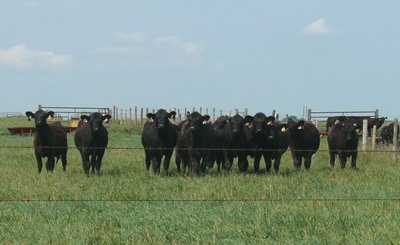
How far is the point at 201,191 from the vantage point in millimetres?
8242

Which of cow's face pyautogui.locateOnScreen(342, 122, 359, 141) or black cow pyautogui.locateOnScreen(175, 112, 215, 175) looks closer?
black cow pyautogui.locateOnScreen(175, 112, 215, 175)

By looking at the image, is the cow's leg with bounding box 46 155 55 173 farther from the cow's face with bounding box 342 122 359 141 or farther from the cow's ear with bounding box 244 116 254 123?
the cow's face with bounding box 342 122 359 141

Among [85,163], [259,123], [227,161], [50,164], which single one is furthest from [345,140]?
[50,164]

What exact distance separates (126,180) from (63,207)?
277 cm

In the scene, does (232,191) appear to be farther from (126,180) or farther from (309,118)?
(309,118)

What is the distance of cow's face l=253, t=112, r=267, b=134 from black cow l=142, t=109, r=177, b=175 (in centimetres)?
215

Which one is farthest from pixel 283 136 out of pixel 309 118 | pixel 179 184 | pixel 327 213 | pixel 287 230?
pixel 309 118

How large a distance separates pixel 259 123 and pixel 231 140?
90cm

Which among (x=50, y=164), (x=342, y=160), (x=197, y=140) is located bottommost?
(x=50, y=164)

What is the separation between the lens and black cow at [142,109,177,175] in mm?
11961

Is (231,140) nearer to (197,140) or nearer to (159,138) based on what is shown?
(197,140)

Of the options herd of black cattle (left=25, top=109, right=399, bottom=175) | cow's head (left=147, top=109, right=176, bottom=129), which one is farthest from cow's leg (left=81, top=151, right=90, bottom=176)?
cow's head (left=147, top=109, right=176, bottom=129)

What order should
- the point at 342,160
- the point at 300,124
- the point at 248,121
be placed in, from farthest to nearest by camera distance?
1. the point at 300,124
2. the point at 342,160
3. the point at 248,121

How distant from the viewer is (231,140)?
41.5ft
